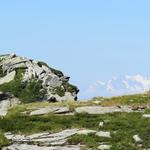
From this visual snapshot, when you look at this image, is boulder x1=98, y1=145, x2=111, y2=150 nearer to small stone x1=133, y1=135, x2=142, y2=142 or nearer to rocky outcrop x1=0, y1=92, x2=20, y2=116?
small stone x1=133, y1=135, x2=142, y2=142

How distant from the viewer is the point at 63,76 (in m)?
61.5

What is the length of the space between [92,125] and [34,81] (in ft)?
85.6

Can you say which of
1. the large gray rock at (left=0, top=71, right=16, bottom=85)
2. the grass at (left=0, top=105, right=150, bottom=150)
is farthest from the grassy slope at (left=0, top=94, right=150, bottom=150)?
the large gray rock at (left=0, top=71, right=16, bottom=85)

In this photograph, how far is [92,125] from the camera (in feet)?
99.1

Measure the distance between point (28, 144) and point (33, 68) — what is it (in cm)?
3215

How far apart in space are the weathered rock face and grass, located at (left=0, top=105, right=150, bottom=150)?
20267 millimetres

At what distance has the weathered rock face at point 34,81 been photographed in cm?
5488

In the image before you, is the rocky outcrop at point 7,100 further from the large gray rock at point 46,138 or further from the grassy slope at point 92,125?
the large gray rock at point 46,138

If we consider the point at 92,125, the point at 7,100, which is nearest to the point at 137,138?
the point at 92,125

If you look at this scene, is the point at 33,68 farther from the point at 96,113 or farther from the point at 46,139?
the point at 46,139

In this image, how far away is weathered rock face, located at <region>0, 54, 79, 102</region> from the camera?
180 feet

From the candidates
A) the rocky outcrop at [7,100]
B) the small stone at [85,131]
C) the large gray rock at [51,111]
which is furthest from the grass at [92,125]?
the rocky outcrop at [7,100]

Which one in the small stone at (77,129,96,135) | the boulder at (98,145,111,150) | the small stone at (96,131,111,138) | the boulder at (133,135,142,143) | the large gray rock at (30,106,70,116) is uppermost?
the large gray rock at (30,106,70,116)

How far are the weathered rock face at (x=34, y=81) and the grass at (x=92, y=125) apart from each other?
20.3m
